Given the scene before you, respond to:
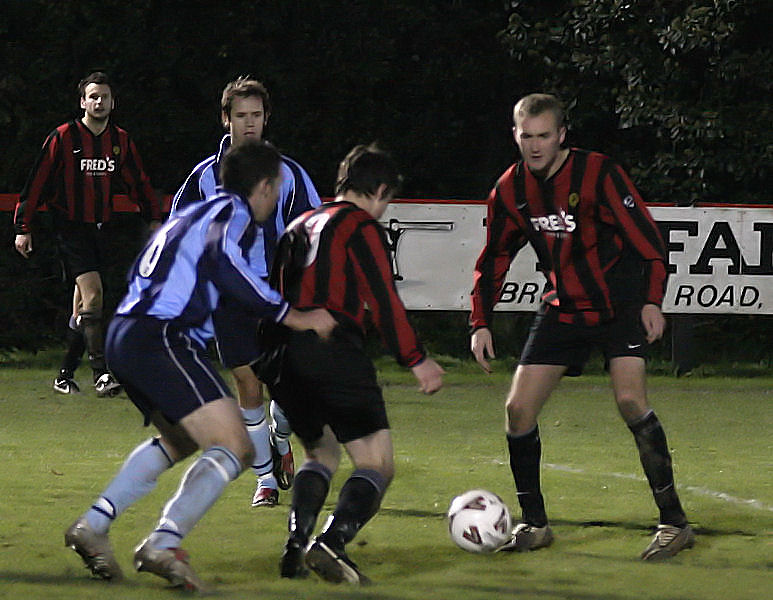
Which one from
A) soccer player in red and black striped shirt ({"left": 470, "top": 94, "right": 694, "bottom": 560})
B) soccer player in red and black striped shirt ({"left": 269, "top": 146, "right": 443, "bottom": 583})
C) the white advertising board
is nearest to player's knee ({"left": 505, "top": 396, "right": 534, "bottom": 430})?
soccer player in red and black striped shirt ({"left": 470, "top": 94, "right": 694, "bottom": 560})

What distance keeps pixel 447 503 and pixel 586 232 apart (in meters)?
1.60

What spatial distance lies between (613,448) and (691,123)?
6197 mm

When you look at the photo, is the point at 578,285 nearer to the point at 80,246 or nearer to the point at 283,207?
the point at 283,207

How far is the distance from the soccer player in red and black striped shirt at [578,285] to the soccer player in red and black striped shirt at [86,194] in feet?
17.4

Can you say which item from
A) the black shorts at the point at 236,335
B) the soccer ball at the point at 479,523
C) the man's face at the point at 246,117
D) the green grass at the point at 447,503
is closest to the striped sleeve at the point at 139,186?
the green grass at the point at 447,503

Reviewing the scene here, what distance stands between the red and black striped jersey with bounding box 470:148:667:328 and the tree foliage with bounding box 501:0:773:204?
8318 millimetres

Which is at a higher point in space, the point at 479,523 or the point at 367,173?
the point at 367,173

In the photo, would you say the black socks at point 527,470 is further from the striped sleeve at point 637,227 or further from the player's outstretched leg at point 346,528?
the player's outstretched leg at point 346,528

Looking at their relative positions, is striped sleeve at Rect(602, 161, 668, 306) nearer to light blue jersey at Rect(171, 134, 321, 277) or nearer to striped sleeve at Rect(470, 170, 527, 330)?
striped sleeve at Rect(470, 170, 527, 330)

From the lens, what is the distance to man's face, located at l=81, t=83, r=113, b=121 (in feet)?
36.4

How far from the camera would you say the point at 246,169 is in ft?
18.1

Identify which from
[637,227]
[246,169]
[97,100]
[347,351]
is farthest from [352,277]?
[97,100]

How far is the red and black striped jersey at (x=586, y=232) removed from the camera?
6203 mm

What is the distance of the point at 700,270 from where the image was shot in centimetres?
1292
